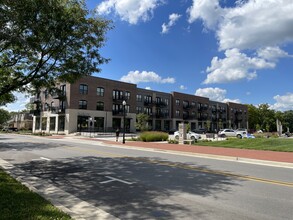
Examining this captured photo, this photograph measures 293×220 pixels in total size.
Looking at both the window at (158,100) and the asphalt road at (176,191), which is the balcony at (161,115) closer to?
the window at (158,100)

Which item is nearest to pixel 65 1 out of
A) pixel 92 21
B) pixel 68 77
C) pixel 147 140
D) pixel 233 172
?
pixel 92 21

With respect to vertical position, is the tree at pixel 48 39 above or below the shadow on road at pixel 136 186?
above

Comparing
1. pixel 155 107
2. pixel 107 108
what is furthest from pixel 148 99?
pixel 107 108

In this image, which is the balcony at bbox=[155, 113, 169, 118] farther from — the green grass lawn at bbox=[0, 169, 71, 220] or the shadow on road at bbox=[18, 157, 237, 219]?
the green grass lawn at bbox=[0, 169, 71, 220]

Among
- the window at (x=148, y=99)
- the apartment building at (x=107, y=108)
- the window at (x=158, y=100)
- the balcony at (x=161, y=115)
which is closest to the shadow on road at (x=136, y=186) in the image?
the apartment building at (x=107, y=108)

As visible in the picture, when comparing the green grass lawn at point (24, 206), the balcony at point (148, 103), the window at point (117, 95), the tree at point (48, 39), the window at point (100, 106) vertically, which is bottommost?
the green grass lawn at point (24, 206)

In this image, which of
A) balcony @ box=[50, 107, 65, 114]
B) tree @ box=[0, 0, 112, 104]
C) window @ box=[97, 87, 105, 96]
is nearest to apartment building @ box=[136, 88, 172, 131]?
window @ box=[97, 87, 105, 96]

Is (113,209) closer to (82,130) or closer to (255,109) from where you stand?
(82,130)

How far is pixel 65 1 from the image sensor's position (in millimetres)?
10531

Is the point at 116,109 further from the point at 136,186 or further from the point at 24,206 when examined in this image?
the point at 24,206

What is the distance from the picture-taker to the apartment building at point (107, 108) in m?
54.0

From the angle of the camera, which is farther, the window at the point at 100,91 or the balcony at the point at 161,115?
the balcony at the point at 161,115

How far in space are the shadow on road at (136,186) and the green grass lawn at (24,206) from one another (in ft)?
3.77

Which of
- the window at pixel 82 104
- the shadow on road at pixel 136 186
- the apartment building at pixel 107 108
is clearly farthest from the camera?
the window at pixel 82 104
